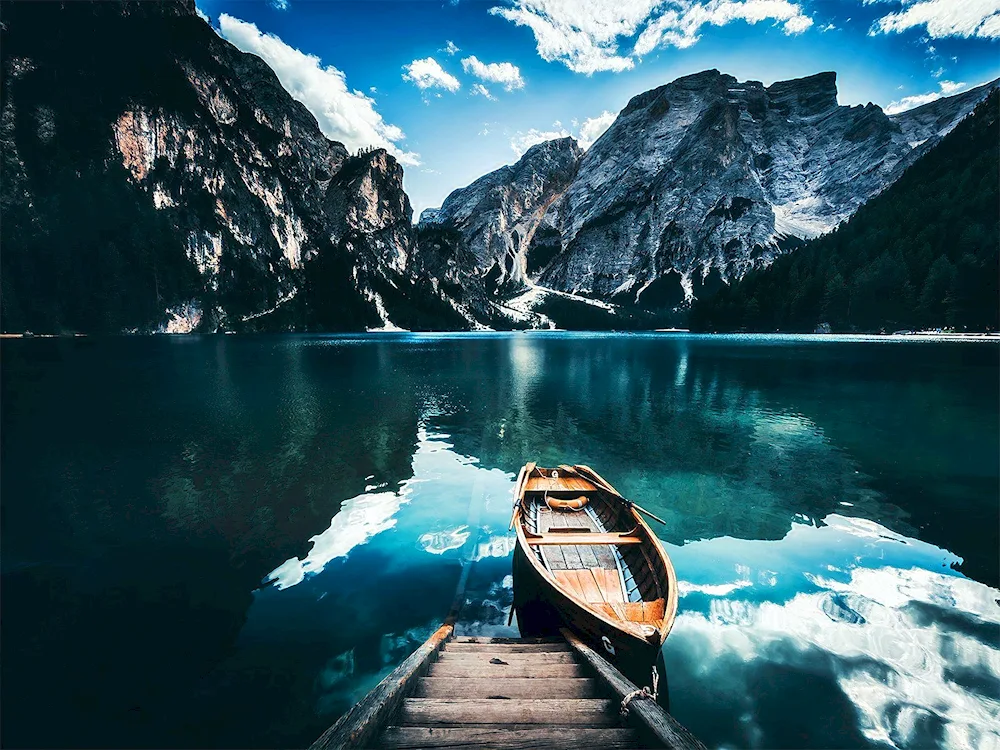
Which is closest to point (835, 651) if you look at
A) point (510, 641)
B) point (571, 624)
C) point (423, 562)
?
point (571, 624)

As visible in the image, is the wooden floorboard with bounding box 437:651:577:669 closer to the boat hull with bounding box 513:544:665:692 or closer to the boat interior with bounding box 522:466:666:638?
the boat hull with bounding box 513:544:665:692

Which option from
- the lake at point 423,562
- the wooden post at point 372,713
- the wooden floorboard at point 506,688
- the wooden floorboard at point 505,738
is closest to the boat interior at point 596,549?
the wooden floorboard at point 506,688

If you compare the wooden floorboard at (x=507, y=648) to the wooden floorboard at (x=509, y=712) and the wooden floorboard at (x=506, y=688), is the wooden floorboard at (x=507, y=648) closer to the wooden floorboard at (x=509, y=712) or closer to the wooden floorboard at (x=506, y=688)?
the wooden floorboard at (x=506, y=688)

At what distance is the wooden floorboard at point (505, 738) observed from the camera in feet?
14.3

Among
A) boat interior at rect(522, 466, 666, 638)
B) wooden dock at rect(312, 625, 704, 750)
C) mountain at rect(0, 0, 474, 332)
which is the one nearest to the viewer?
wooden dock at rect(312, 625, 704, 750)

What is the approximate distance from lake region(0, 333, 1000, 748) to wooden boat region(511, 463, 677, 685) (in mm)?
1714

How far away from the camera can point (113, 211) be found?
5960 inches

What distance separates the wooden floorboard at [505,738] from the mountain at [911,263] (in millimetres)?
148351

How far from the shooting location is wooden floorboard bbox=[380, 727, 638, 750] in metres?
4.37

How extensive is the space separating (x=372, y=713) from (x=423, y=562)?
8.37 meters

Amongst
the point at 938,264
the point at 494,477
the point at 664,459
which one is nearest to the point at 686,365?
the point at 664,459

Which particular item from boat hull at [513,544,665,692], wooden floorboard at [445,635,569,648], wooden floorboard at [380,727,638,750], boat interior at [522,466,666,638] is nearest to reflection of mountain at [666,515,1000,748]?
boat hull at [513,544,665,692]

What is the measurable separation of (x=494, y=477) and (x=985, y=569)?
1645cm

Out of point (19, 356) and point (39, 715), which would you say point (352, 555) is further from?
point (19, 356)
